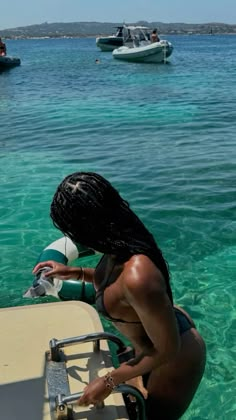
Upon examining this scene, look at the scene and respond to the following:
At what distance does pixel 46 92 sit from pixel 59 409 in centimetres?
2176

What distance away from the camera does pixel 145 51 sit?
3481 cm

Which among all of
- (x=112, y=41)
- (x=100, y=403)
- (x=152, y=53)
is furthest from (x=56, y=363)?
(x=112, y=41)

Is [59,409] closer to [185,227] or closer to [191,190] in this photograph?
[185,227]

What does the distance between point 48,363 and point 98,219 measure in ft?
2.78

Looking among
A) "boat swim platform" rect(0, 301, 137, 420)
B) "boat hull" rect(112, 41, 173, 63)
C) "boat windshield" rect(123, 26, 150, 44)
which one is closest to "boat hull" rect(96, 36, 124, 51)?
"boat windshield" rect(123, 26, 150, 44)

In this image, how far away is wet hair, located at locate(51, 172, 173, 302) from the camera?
2025 millimetres

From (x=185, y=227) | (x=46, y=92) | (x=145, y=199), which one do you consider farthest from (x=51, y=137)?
(x=46, y=92)

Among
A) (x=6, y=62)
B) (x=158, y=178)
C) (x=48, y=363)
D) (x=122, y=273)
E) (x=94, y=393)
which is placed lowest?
(x=158, y=178)

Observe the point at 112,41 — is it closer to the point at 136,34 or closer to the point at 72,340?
the point at 136,34

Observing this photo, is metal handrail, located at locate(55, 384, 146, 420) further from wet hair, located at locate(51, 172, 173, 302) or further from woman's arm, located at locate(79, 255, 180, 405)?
wet hair, located at locate(51, 172, 173, 302)

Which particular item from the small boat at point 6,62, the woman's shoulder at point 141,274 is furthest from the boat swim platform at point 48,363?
the small boat at point 6,62

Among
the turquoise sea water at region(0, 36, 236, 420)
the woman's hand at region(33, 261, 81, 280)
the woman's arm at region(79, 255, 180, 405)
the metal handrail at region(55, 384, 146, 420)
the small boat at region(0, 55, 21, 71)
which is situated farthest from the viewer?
the small boat at region(0, 55, 21, 71)

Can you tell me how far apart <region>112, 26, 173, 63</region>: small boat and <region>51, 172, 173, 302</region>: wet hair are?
112 feet

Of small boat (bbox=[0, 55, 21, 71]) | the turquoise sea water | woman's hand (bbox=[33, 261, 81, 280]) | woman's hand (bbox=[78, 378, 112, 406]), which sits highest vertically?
woman's hand (bbox=[33, 261, 81, 280])
